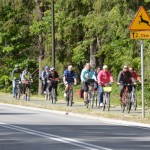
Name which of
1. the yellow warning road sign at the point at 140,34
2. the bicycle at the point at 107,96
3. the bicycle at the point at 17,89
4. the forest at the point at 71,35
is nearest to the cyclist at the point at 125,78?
the bicycle at the point at 107,96

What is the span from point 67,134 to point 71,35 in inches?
1125

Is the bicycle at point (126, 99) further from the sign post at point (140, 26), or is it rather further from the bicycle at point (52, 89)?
the bicycle at point (52, 89)

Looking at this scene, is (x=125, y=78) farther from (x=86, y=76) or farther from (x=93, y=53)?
(x=93, y=53)

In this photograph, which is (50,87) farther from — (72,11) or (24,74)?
(72,11)

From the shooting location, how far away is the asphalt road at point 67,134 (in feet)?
47.3

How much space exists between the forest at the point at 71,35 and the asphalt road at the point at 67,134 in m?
7.61

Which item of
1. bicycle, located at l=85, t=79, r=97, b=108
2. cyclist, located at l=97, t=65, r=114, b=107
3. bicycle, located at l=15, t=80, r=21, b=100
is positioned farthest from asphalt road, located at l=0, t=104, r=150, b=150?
bicycle, located at l=15, t=80, r=21, b=100

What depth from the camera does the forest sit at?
1486 inches

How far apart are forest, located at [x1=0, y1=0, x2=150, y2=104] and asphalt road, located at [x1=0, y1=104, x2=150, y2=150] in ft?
25.0

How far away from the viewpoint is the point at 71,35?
4528cm

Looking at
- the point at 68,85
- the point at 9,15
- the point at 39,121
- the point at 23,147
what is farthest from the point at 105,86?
the point at 9,15

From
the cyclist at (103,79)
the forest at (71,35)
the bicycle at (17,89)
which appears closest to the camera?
the cyclist at (103,79)

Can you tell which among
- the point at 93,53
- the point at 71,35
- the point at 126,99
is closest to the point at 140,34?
the point at 126,99

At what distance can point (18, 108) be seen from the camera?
29312 millimetres
